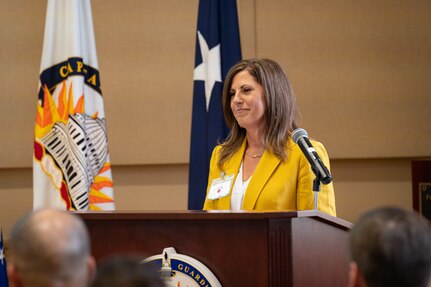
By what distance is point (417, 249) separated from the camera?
144 centimetres

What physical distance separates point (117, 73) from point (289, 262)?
12.1 ft

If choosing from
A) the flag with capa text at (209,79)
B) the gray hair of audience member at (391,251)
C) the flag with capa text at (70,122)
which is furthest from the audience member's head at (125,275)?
the flag with capa text at (209,79)

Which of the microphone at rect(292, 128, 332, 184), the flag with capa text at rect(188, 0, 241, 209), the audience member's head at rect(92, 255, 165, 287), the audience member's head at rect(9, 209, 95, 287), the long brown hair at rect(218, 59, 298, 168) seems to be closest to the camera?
the audience member's head at rect(92, 255, 165, 287)

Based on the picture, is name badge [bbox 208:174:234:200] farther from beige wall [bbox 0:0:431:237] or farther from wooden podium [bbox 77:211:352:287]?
beige wall [bbox 0:0:431:237]

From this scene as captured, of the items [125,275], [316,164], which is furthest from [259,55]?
[125,275]

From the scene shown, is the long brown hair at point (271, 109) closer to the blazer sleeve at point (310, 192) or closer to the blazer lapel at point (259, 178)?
the blazer lapel at point (259, 178)

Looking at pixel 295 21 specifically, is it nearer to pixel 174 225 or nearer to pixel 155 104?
pixel 155 104

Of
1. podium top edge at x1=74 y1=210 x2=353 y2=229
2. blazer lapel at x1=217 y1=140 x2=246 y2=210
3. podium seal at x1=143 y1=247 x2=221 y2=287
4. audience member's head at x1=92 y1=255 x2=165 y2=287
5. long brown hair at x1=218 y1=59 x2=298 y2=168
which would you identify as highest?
long brown hair at x1=218 y1=59 x2=298 y2=168

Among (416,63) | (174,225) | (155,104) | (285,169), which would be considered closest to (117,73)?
(155,104)

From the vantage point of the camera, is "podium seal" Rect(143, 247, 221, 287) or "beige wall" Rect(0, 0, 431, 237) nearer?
"podium seal" Rect(143, 247, 221, 287)

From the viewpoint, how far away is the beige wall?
573 centimetres

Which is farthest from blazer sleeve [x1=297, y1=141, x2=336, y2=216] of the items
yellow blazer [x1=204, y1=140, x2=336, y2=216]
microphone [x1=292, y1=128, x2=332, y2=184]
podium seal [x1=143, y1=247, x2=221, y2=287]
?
podium seal [x1=143, y1=247, x2=221, y2=287]

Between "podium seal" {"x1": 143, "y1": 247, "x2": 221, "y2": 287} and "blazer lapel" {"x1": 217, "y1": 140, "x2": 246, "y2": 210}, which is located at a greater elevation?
"blazer lapel" {"x1": 217, "y1": 140, "x2": 246, "y2": 210}

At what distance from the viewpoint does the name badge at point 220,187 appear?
3367 millimetres
